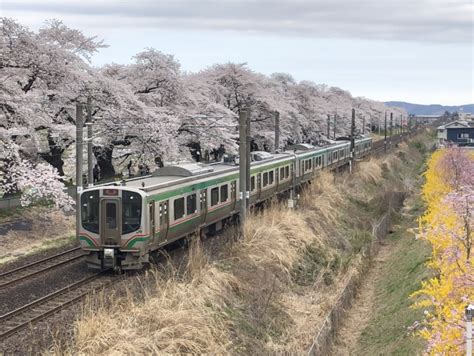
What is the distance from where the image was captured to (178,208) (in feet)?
53.9

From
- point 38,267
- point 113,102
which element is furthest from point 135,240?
point 113,102

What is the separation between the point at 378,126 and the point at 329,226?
9433cm

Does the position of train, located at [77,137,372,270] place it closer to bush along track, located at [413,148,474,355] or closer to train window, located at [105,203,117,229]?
train window, located at [105,203,117,229]

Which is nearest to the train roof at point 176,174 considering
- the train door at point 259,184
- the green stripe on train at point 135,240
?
the train door at point 259,184

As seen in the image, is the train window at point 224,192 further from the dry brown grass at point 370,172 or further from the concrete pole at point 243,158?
the dry brown grass at point 370,172

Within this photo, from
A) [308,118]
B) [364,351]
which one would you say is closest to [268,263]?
[364,351]

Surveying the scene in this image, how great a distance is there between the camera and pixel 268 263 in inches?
637

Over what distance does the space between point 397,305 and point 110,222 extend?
302 inches

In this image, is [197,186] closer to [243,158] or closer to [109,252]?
[243,158]

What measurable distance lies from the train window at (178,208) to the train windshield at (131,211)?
6.08ft

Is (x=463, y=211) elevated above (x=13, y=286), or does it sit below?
above

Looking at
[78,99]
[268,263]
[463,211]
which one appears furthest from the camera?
[78,99]

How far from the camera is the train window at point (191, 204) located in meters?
17.1

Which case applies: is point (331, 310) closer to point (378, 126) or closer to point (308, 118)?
point (308, 118)
